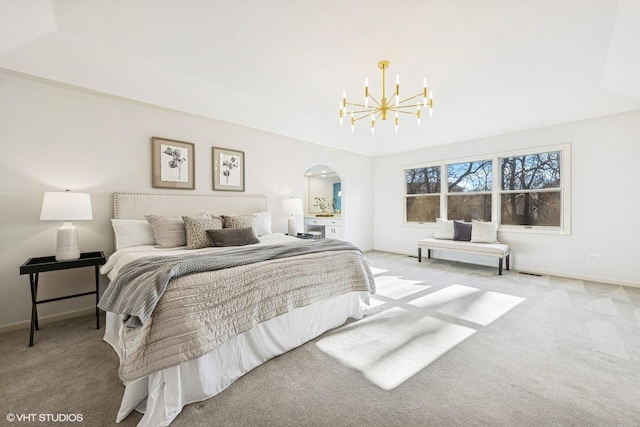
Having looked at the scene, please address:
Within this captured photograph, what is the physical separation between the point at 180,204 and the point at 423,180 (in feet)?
16.1

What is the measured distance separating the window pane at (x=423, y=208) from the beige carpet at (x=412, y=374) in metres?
3.04

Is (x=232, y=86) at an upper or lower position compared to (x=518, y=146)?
upper

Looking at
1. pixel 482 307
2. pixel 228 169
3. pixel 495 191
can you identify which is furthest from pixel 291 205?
pixel 495 191

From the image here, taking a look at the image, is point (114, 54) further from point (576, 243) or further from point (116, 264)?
point (576, 243)

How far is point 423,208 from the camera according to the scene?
6086 millimetres

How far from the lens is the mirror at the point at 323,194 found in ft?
29.3

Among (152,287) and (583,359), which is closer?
(152,287)

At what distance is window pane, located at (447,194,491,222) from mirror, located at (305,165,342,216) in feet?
12.1

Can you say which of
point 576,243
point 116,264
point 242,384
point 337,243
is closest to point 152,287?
point 242,384

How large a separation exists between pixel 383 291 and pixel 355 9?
313 centimetres

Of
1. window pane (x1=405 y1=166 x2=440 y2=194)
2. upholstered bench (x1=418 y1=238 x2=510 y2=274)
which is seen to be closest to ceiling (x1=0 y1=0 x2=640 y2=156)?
window pane (x1=405 y1=166 x2=440 y2=194)

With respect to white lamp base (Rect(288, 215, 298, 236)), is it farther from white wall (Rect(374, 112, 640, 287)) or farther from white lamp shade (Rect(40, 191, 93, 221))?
white wall (Rect(374, 112, 640, 287))

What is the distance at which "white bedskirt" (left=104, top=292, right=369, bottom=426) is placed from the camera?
1474mm

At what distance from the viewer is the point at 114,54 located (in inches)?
107
